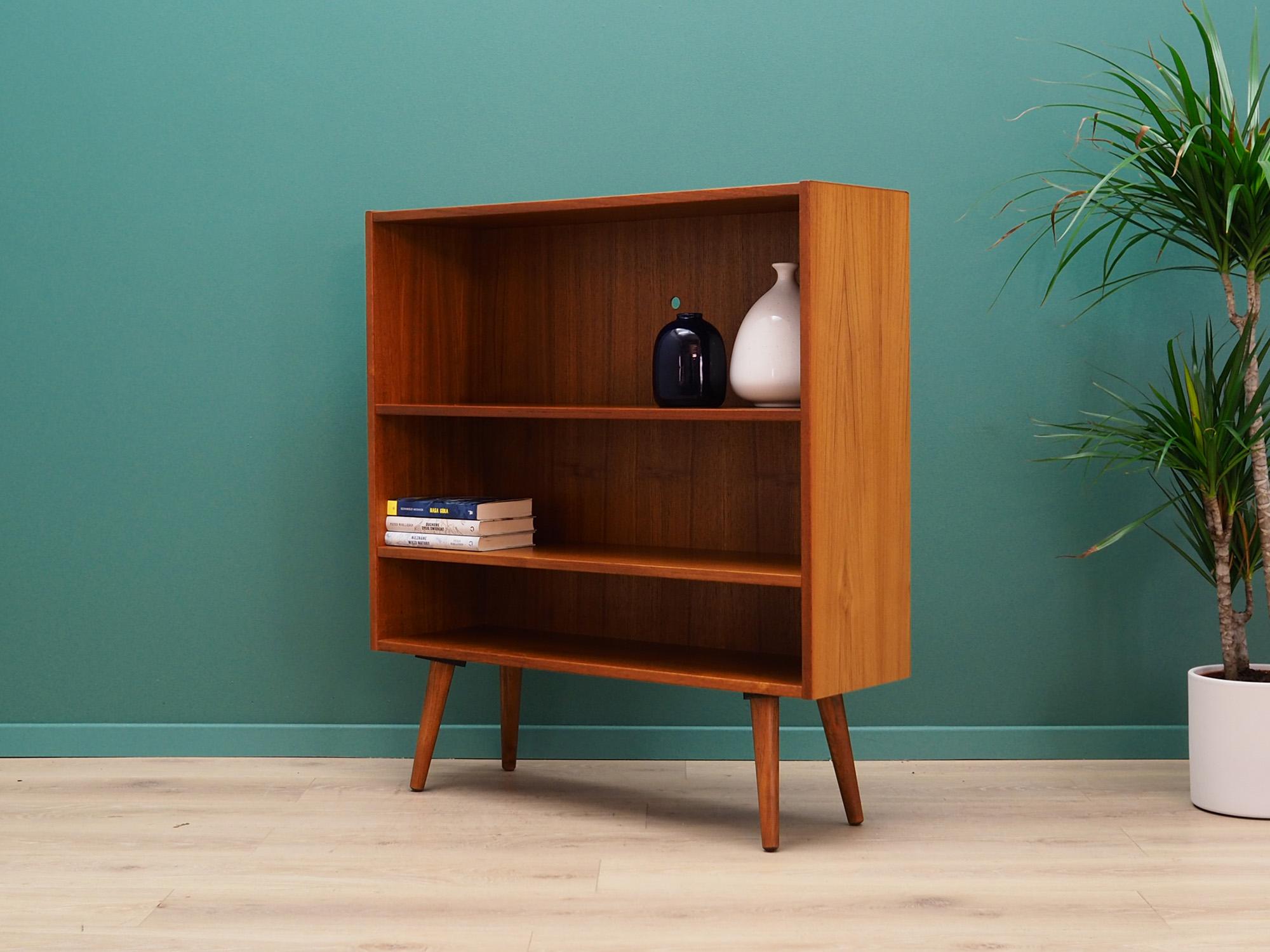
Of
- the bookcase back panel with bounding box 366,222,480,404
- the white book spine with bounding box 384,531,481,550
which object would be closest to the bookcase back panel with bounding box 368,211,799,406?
the bookcase back panel with bounding box 366,222,480,404

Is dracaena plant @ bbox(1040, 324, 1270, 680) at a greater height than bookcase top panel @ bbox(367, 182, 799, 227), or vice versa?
bookcase top panel @ bbox(367, 182, 799, 227)

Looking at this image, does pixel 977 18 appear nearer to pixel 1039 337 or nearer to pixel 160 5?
pixel 1039 337

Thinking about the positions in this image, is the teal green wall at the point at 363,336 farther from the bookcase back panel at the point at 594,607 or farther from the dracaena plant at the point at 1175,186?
the bookcase back panel at the point at 594,607

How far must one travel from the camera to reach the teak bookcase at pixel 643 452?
7.63ft

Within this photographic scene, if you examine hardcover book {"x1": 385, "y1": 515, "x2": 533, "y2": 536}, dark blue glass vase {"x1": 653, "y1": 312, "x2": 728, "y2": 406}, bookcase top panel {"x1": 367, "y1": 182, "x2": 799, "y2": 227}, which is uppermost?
bookcase top panel {"x1": 367, "y1": 182, "x2": 799, "y2": 227}

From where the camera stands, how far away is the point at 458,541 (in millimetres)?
2682

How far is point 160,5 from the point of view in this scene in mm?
2992

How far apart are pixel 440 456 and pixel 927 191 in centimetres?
122

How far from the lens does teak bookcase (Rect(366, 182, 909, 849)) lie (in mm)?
2326

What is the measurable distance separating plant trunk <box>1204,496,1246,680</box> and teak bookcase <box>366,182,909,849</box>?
61 centimetres

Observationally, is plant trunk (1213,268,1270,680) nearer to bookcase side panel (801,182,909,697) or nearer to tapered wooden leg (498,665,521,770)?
bookcase side panel (801,182,909,697)

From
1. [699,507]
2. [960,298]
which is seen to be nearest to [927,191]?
[960,298]

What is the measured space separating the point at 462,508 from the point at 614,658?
0.44 m

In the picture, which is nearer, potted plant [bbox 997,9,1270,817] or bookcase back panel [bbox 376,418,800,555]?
potted plant [bbox 997,9,1270,817]
